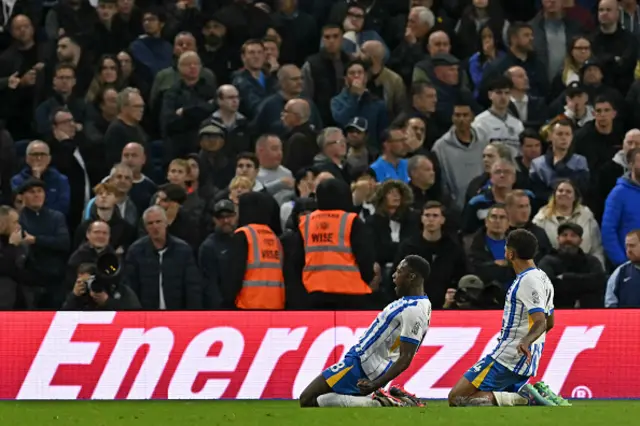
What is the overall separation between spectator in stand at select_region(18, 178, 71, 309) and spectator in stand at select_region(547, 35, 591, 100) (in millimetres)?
6923

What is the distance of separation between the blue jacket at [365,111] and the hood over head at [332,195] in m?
4.50

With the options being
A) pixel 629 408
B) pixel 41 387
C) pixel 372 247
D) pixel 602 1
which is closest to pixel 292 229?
pixel 372 247

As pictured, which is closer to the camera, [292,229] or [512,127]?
[292,229]

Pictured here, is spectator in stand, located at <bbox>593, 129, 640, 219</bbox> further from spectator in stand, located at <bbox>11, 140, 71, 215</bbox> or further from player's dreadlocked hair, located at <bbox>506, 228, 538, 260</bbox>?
spectator in stand, located at <bbox>11, 140, 71, 215</bbox>

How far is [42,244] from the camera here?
709 inches

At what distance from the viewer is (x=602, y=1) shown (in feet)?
69.1

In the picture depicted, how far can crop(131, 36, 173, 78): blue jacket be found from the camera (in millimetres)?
21688

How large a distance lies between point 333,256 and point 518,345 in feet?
8.99

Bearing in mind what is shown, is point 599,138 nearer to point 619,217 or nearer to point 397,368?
point 619,217

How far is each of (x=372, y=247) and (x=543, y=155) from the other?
158 inches

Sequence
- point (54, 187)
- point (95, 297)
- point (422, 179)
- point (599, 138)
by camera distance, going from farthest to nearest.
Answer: point (599, 138), point (54, 187), point (422, 179), point (95, 297)

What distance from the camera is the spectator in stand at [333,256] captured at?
52.0 ft

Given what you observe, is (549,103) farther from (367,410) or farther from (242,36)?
(367,410)

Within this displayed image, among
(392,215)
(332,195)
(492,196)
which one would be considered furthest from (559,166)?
(332,195)
